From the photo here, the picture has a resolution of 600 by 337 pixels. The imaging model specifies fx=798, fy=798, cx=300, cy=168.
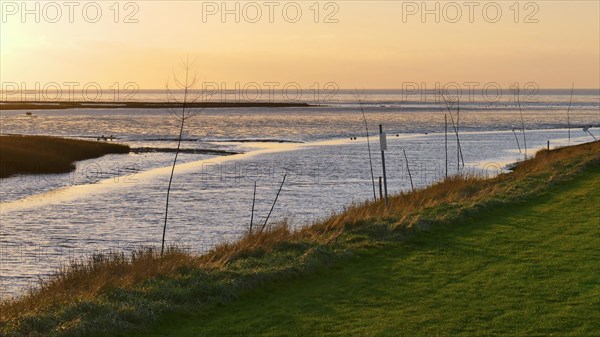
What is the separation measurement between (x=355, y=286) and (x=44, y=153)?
39.6 metres

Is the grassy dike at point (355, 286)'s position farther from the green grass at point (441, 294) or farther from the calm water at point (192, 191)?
the calm water at point (192, 191)

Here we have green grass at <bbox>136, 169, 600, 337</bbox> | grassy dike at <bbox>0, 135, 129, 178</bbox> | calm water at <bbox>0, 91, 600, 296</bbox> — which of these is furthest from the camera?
grassy dike at <bbox>0, 135, 129, 178</bbox>

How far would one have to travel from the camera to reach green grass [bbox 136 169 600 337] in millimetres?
9883

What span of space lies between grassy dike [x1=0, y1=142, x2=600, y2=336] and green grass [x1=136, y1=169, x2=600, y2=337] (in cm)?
2

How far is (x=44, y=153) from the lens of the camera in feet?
158

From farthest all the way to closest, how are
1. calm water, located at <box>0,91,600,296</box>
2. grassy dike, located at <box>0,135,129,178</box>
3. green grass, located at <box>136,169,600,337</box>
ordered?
1. grassy dike, located at <box>0,135,129,178</box>
2. calm water, located at <box>0,91,600,296</box>
3. green grass, located at <box>136,169,600,337</box>

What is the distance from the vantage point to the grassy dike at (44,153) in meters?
43.5

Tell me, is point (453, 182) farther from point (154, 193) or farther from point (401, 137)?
point (401, 137)

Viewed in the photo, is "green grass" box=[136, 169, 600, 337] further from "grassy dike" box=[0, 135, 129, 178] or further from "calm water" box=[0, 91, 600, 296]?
"grassy dike" box=[0, 135, 129, 178]

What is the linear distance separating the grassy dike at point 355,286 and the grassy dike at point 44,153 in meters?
29.7

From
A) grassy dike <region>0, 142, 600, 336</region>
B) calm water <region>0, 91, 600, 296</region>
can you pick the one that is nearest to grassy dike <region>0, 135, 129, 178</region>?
calm water <region>0, 91, 600, 296</region>

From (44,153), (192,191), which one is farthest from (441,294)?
(44,153)

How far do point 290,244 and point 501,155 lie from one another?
39.9 metres

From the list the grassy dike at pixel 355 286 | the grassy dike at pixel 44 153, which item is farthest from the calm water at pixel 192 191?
the grassy dike at pixel 355 286
